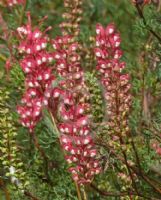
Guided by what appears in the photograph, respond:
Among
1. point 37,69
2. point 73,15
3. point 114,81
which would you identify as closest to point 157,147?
point 114,81

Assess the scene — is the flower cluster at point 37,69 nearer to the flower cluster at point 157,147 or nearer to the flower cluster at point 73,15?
the flower cluster at point 157,147

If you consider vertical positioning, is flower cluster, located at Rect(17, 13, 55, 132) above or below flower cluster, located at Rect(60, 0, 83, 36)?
below

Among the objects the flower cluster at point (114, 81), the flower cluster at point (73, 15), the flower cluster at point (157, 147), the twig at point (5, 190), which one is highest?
the flower cluster at point (73, 15)

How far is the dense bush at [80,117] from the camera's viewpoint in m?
1.42

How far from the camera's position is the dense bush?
1.42m

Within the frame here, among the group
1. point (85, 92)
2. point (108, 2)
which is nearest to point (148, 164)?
point (85, 92)

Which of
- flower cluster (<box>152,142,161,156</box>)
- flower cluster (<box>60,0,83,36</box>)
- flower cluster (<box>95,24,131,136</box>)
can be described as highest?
flower cluster (<box>60,0,83,36</box>)

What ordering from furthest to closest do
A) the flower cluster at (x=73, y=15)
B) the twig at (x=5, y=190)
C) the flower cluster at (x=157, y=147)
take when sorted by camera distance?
the flower cluster at (x=73, y=15) → the twig at (x=5, y=190) → the flower cluster at (x=157, y=147)

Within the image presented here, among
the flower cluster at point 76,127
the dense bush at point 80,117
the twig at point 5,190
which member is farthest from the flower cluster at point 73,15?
the twig at point 5,190

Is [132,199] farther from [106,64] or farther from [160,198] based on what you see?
[106,64]

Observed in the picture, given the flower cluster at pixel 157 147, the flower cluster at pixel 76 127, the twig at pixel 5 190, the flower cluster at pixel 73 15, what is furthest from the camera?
the flower cluster at pixel 73 15

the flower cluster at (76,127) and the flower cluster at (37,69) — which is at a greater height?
the flower cluster at (37,69)

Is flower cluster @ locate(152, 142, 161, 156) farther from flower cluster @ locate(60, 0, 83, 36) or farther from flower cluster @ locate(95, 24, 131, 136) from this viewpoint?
flower cluster @ locate(60, 0, 83, 36)

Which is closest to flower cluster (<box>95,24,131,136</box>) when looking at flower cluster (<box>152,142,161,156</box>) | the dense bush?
the dense bush
